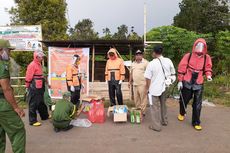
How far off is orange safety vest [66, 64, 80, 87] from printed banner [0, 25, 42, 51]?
2.94 m

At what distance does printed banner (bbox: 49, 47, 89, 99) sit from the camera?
9.05 meters

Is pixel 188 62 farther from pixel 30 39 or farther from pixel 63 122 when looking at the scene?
pixel 30 39

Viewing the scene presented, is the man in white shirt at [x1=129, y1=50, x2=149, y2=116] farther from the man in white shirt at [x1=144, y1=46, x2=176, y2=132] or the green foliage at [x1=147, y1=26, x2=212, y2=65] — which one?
the green foliage at [x1=147, y1=26, x2=212, y2=65]

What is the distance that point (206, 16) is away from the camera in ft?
72.0

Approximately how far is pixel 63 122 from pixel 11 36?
5.41 m

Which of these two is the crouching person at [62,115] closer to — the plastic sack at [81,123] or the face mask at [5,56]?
the plastic sack at [81,123]

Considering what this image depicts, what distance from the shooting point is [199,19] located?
2178 centimetres

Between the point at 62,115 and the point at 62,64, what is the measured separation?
386 centimetres

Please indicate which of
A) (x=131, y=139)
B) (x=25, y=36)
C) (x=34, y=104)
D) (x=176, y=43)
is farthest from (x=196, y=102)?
(x=176, y=43)

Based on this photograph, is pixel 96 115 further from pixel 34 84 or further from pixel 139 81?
pixel 34 84

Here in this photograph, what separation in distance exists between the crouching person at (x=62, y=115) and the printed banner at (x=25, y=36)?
4.38 meters

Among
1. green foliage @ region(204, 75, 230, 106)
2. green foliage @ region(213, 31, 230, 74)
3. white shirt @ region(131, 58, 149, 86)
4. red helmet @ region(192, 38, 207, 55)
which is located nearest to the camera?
red helmet @ region(192, 38, 207, 55)

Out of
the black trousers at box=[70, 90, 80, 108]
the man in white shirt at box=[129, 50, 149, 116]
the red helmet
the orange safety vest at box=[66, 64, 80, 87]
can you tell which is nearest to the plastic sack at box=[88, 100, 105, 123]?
the black trousers at box=[70, 90, 80, 108]

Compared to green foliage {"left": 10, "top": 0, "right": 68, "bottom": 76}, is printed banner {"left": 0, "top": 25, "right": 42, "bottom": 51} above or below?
below
